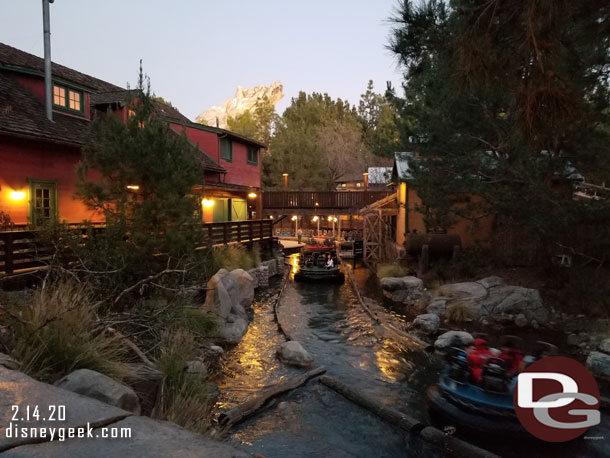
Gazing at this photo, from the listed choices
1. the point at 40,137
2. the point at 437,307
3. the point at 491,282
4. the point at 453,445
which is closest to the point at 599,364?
the point at 437,307

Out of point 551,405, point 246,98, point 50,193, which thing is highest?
point 246,98

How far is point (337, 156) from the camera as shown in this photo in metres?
57.4

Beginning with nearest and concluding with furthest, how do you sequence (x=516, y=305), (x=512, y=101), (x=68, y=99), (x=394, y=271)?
(x=512, y=101), (x=516, y=305), (x=68, y=99), (x=394, y=271)

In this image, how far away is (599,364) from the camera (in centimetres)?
1038

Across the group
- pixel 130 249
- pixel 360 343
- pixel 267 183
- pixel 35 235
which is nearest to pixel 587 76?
pixel 360 343

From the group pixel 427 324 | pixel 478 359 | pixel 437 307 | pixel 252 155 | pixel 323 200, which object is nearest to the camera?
pixel 478 359

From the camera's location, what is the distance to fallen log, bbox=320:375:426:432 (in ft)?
24.9

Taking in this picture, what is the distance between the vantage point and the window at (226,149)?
26.2 metres

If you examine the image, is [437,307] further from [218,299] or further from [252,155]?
[252,155]

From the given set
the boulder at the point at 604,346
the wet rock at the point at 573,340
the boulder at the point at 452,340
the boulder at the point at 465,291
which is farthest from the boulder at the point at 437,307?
the boulder at the point at 604,346

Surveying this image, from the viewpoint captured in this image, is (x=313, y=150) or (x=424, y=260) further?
(x=313, y=150)

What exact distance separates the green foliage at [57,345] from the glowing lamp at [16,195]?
917 cm

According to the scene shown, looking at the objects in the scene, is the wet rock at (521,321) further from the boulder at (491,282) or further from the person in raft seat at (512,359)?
the person in raft seat at (512,359)

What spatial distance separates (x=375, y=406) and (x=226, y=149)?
21507 mm
